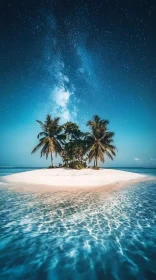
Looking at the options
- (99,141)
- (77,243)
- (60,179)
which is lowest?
(77,243)

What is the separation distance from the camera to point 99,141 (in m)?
35.1

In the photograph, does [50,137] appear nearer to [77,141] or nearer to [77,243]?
[77,141]

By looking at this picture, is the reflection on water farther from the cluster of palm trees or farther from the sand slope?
the cluster of palm trees

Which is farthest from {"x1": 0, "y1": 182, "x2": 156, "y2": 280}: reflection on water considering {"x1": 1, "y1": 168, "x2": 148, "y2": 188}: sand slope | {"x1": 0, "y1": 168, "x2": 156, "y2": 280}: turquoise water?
{"x1": 1, "y1": 168, "x2": 148, "y2": 188}: sand slope

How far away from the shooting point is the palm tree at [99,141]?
34938 mm

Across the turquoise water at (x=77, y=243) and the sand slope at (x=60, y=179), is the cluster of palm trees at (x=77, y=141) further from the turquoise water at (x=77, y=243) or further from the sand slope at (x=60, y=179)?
the turquoise water at (x=77, y=243)

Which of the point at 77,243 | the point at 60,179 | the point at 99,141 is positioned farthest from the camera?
the point at 99,141

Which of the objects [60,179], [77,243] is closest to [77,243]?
[77,243]

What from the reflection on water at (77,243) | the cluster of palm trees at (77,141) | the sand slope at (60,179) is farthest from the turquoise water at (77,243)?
the cluster of palm trees at (77,141)

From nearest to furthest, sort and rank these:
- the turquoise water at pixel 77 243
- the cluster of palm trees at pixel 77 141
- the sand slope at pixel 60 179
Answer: the turquoise water at pixel 77 243, the sand slope at pixel 60 179, the cluster of palm trees at pixel 77 141

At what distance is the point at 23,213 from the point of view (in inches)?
370

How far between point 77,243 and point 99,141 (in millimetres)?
29513

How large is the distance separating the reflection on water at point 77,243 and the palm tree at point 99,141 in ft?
81.1

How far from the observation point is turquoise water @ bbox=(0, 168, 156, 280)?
14.5 ft
